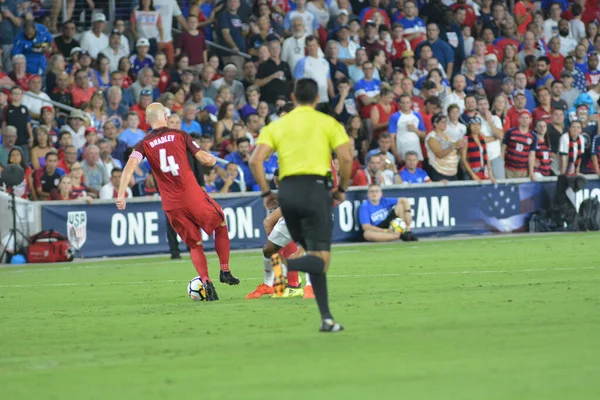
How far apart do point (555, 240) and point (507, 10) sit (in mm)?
11287

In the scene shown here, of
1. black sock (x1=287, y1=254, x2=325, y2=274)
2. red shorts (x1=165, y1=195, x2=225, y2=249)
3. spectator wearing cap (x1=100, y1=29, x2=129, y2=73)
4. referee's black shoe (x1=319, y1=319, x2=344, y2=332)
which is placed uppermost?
spectator wearing cap (x1=100, y1=29, x2=129, y2=73)

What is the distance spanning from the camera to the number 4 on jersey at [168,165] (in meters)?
13.0

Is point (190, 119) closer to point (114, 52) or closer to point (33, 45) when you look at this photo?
point (114, 52)

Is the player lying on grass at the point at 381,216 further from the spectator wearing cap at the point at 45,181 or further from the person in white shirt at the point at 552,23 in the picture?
the person in white shirt at the point at 552,23

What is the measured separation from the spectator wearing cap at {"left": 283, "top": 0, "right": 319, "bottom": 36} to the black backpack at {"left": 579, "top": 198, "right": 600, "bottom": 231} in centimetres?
755

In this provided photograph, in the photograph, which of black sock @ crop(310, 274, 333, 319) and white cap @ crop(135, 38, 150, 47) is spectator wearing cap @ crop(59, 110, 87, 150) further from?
black sock @ crop(310, 274, 333, 319)

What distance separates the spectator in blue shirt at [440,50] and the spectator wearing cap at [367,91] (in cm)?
246

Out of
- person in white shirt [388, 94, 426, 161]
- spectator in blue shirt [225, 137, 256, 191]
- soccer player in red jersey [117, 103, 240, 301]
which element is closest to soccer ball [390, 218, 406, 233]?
person in white shirt [388, 94, 426, 161]

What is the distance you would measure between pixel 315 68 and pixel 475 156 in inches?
161

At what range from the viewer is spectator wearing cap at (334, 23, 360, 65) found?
89.5 ft

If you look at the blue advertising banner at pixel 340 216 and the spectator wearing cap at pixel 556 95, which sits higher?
the spectator wearing cap at pixel 556 95

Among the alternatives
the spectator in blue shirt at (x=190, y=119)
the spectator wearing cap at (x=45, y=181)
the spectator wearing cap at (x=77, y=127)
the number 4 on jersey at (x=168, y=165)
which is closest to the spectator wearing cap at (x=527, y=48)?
the spectator in blue shirt at (x=190, y=119)

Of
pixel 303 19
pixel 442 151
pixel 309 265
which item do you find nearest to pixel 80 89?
pixel 303 19

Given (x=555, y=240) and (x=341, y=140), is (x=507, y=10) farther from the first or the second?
(x=341, y=140)
